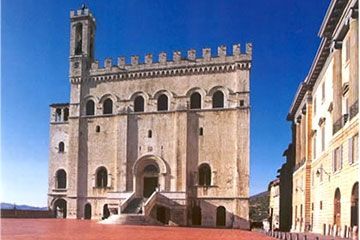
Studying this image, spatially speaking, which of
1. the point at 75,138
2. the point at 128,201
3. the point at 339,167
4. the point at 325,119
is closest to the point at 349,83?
the point at 339,167

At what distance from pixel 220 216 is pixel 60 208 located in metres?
Result: 15.8

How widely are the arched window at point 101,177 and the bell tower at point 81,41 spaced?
30.5ft

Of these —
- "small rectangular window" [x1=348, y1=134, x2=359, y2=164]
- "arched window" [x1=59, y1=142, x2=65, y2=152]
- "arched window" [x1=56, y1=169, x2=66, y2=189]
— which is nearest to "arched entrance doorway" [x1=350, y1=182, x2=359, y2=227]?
"small rectangular window" [x1=348, y1=134, x2=359, y2=164]

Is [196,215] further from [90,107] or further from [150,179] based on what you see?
[90,107]

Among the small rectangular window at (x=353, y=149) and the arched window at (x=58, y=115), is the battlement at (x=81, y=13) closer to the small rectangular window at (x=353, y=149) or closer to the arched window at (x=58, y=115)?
the arched window at (x=58, y=115)

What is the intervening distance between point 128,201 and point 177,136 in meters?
6.80

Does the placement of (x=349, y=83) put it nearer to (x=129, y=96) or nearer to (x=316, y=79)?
(x=316, y=79)

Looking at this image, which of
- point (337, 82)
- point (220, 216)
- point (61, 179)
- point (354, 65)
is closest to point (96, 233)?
point (337, 82)

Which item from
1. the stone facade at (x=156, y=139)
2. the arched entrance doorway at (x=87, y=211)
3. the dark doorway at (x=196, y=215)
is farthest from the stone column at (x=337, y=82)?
the arched entrance doorway at (x=87, y=211)

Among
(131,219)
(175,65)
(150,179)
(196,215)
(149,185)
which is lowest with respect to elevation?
(196,215)

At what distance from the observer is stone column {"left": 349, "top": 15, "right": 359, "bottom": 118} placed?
18.2 metres

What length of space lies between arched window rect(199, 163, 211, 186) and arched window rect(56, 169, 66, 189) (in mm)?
13827

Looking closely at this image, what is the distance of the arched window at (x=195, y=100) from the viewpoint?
41.1 meters

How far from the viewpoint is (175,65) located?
137 ft
